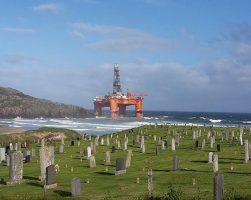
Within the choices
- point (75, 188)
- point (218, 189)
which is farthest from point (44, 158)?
point (218, 189)

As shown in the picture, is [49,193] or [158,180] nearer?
[49,193]

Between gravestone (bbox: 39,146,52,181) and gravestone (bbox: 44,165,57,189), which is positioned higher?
gravestone (bbox: 39,146,52,181)

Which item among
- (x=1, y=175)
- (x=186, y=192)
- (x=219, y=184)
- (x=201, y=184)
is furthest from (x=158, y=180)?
(x=1, y=175)

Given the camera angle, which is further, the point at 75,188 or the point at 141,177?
the point at 141,177

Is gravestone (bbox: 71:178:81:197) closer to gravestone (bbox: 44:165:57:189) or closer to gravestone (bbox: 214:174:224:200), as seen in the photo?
gravestone (bbox: 44:165:57:189)

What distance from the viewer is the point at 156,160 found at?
38.6 m

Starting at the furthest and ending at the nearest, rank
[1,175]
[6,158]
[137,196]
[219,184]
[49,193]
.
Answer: [6,158]
[1,175]
[49,193]
[137,196]
[219,184]

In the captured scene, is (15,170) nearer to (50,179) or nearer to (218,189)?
(50,179)

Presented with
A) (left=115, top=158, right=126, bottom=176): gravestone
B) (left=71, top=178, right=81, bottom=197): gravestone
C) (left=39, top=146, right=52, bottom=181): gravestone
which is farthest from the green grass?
(left=39, top=146, right=52, bottom=181): gravestone

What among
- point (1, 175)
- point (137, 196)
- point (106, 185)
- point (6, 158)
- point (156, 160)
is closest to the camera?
point (137, 196)

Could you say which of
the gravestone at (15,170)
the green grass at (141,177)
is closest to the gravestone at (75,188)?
the green grass at (141,177)

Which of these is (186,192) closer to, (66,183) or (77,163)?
(66,183)

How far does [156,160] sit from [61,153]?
39.6ft

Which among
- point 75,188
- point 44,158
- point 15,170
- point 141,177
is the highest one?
point 44,158
